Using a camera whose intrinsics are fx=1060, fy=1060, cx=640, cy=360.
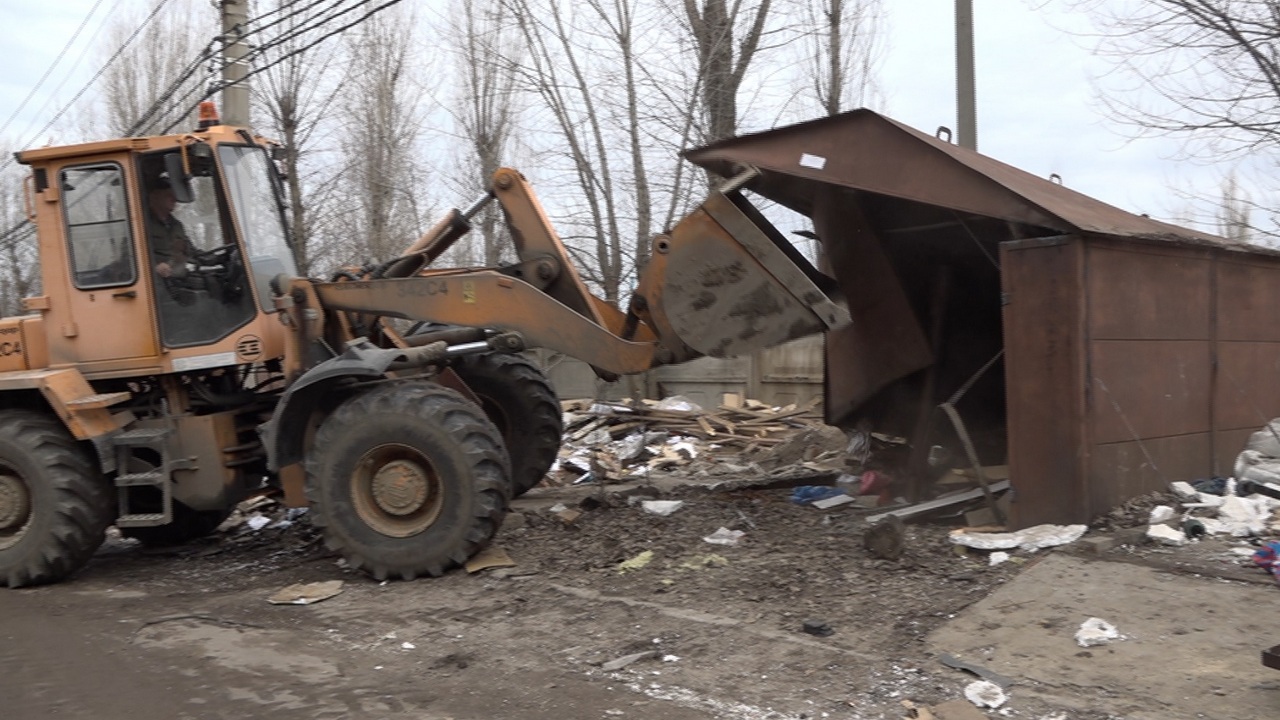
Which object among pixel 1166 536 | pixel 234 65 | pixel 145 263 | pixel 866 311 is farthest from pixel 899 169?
pixel 234 65

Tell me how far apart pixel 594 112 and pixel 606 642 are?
13158mm

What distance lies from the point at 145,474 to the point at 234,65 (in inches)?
295

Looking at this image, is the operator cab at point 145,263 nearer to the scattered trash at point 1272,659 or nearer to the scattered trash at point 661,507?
the scattered trash at point 661,507

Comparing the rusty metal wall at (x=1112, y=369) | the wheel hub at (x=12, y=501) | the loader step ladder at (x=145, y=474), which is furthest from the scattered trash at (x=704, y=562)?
the wheel hub at (x=12, y=501)

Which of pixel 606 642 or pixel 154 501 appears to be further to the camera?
pixel 154 501

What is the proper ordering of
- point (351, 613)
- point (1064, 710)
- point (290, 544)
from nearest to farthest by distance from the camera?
point (1064, 710), point (351, 613), point (290, 544)

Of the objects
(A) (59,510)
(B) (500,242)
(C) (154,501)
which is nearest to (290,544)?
(C) (154,501)

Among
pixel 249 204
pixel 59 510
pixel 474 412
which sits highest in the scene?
pixel 249 204

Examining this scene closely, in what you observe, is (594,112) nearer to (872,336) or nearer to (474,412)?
(872,336)

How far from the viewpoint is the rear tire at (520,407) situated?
860 centimetres

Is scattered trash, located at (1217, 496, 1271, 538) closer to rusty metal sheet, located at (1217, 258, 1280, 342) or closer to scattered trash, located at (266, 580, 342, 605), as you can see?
rusty metal sheet, located at (1217, 258, 1280, 342)

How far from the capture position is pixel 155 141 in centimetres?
732

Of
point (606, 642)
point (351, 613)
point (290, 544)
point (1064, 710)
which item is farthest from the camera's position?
point (290, 544)

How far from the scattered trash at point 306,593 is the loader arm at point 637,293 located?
1851 millimetres
